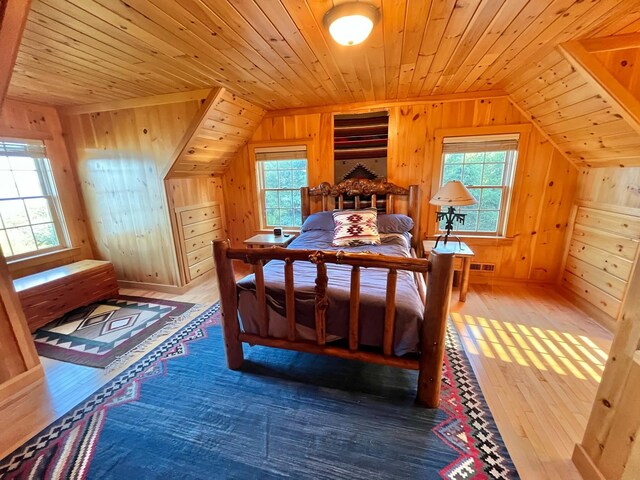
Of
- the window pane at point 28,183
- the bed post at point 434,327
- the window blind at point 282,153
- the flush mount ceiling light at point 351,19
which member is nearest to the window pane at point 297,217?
the window blind at point 282,153

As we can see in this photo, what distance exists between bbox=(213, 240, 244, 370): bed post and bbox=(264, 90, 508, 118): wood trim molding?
2368mm

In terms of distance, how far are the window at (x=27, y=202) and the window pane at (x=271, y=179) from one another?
8.25 ft

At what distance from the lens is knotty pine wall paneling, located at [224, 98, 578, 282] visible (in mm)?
2879

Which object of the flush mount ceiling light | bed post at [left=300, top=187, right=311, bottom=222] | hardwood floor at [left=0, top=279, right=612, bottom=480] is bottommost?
hardwood floor at [left=0, top=279, right=612, bottom=480]

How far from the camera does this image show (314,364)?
6.42 feet

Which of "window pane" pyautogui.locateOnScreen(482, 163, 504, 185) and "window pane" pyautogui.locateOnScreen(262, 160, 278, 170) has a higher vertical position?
"window pane" pyautogui.locateOnScreen(262, 160, 278, 170)

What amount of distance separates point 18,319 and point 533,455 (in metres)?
3.21

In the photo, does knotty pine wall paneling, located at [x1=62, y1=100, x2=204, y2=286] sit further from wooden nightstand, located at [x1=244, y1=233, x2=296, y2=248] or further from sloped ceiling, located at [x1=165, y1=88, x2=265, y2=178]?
wooden nightstand, located at [x1=244, y1=233, x2=296, y2=248]

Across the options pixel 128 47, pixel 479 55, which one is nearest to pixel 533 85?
pixel 479 55

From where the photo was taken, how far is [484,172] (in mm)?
3109

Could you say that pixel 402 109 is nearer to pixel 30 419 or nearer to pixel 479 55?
pixel 479 55

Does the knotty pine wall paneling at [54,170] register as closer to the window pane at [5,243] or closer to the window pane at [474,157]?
the window pane at [5,243]

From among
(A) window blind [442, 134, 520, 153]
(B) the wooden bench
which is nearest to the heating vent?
(A) window blind [442, 134, 520, 153]

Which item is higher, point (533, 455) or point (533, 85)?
point (533, 85)
